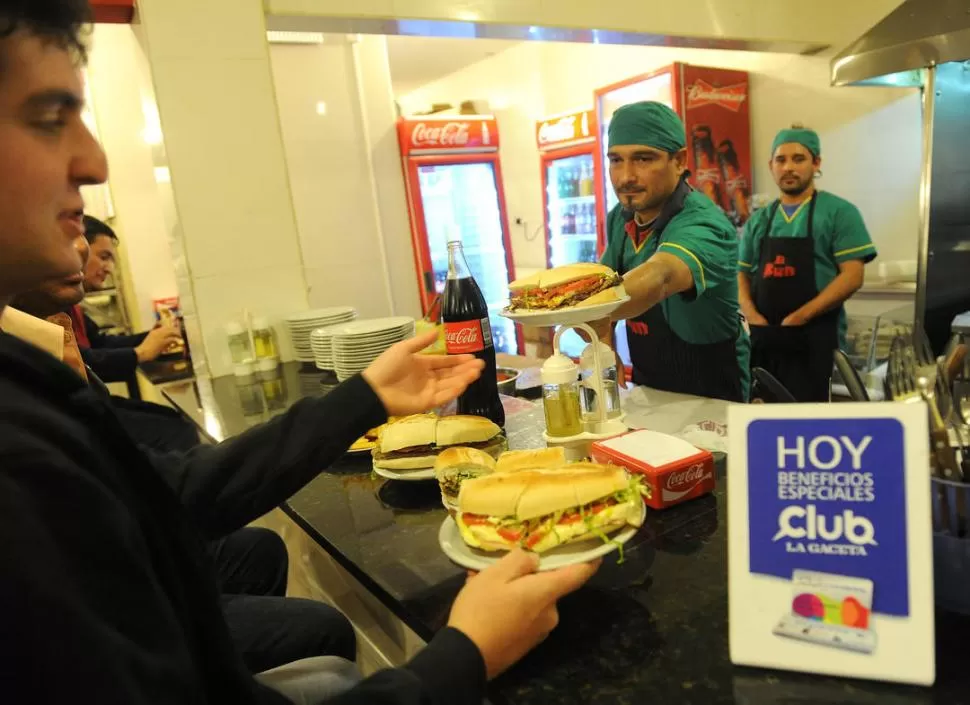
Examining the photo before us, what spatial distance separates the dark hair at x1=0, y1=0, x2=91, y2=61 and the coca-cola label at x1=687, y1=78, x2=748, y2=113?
13.4ft

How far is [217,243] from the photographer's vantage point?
8.86ft

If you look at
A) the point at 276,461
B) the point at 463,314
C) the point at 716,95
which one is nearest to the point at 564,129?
the point at 716,95

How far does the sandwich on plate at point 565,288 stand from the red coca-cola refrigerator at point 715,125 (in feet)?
9.88

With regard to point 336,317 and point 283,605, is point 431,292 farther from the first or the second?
point 283,605

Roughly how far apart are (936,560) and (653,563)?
0.33 meters

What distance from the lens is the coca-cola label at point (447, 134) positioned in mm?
4969

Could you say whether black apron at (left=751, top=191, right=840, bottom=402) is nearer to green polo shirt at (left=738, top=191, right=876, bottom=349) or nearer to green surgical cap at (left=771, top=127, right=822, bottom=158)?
green polo shirt at (left=738, top=191, right=876, bottom=349)

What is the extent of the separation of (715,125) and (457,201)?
2.26 meters

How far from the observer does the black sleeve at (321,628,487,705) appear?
0.65 m

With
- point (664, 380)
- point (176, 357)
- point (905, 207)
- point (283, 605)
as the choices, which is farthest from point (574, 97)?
point (283, 605)

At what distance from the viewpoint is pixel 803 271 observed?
330 cm

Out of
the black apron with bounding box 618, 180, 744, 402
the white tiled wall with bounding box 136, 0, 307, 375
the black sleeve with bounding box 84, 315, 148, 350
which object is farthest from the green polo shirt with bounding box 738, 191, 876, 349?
the black sleeve with bounding box 84, 315, 148, 350

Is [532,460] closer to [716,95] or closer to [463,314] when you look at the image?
[463,314]

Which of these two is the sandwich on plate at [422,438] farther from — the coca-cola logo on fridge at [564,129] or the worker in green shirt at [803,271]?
the coca-cola logo on fridge at [564,129]
